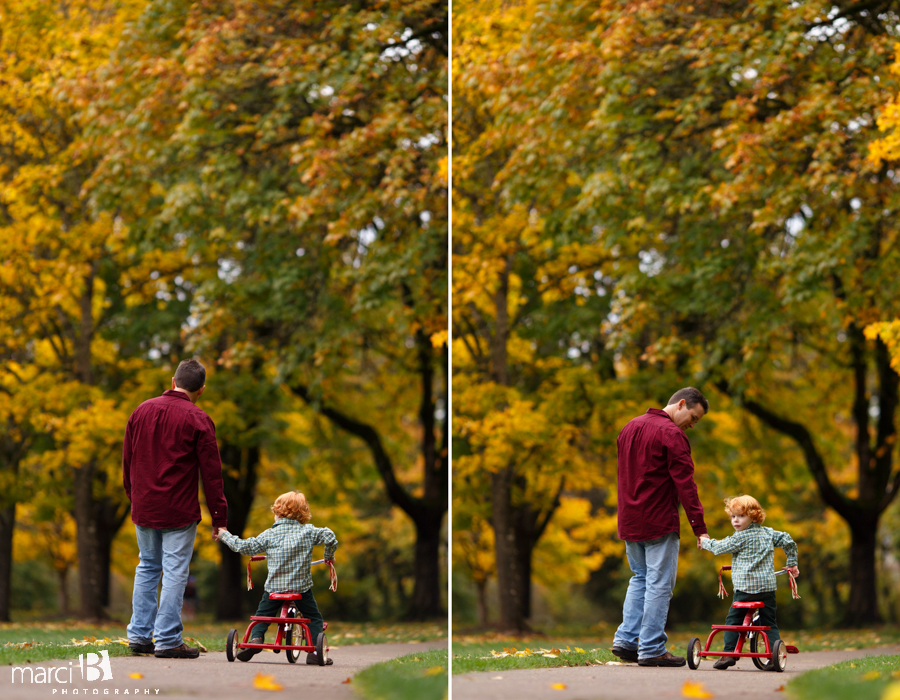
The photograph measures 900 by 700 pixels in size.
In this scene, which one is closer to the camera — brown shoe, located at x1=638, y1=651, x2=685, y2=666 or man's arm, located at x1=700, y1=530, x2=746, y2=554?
man's arm, located at x1=700, y1=530, x2=746, y2=554

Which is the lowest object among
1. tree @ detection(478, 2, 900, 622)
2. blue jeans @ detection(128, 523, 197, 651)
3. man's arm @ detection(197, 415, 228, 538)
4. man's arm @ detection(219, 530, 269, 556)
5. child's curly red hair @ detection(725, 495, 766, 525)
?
blue jeans @ detection(128, 523, 197, 651)

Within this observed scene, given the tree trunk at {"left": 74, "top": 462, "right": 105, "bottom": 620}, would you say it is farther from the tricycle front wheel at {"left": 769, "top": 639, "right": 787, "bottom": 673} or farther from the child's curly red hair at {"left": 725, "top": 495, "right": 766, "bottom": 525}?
the tricycle front wheel at {"left": 769, "top": 639, "right": 787, "bottom": 673}

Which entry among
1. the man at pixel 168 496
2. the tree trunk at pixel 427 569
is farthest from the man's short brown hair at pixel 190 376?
the tree trunk at pixel 427 569

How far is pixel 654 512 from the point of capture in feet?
18.5

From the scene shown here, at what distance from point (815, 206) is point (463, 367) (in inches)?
211

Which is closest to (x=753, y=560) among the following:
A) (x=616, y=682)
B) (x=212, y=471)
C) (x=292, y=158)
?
(x=616, y=682)

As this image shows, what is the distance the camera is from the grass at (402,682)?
4.30 m

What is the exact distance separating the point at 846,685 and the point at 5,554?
15.7 meters

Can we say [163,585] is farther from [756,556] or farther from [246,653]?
[756,556]

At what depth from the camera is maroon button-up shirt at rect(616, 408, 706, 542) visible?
556 cm

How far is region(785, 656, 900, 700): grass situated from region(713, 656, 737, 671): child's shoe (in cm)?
49

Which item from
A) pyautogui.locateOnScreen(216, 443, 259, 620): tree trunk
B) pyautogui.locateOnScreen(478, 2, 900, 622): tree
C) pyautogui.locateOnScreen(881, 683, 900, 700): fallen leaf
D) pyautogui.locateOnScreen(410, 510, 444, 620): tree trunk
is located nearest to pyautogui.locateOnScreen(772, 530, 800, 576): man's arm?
pyautogui.locateOnScreen(881, 683, 900, 700): fallen leaf

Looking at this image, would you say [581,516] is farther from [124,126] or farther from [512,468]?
[124,126]

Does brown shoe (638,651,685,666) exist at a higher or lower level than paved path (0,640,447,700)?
lower
